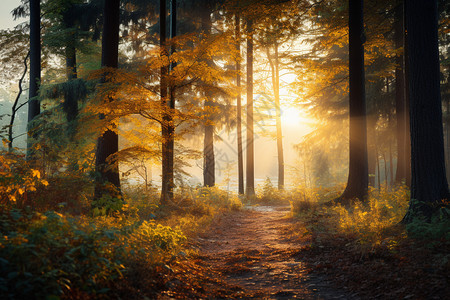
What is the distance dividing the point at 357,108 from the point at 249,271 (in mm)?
6876

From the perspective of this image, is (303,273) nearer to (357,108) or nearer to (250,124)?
(357,108)

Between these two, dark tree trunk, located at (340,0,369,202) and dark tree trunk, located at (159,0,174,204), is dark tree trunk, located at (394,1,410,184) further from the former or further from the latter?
dark tree trunk, located at (159,0,174,204)

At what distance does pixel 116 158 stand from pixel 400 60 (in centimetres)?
1326

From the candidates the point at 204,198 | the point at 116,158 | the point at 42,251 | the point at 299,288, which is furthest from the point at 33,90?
the point at 299,288

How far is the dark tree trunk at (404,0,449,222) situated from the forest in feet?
0.08

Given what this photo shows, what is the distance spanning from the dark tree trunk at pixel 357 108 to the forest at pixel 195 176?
0.04 meters

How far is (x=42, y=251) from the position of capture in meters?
2.91

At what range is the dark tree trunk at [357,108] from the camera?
30.5 feet

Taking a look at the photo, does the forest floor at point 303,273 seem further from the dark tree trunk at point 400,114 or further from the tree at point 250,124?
the tree at point 250,124

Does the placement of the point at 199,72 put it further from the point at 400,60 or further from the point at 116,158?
the point at 400,60

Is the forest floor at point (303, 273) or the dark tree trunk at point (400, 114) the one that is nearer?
the forest floor at point (303, 273)

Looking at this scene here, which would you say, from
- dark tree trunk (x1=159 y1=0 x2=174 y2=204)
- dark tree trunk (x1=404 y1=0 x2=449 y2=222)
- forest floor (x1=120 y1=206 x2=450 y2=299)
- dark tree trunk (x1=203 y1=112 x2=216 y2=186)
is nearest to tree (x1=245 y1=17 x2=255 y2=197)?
dark tree trunk (x1=203 y1=112 x2=216 y2=186)

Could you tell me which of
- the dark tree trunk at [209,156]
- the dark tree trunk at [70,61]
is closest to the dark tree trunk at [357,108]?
the dark tree trunk at [209,156]

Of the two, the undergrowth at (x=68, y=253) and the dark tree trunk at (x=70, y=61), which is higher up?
the dark tree trunk at (x=70, y=61)
